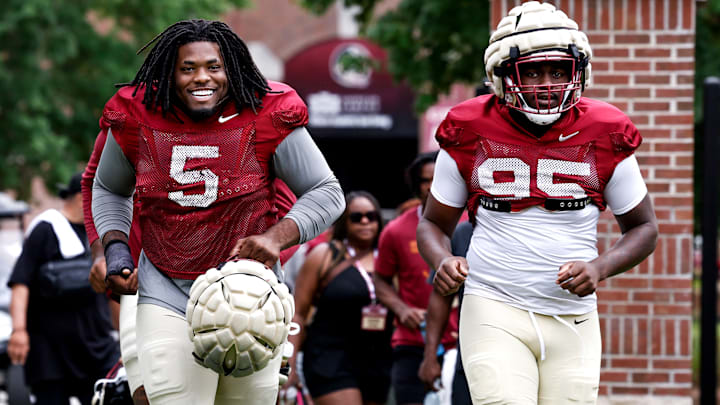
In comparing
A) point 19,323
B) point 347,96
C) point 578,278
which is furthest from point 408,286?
point 347,96

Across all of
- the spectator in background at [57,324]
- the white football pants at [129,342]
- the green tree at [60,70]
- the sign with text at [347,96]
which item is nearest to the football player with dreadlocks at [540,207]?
the white football pants at [129,342]

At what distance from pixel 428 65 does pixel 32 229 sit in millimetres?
7091

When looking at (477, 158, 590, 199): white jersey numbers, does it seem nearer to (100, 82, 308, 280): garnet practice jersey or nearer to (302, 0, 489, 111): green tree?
(100, 82, 308, 280): garnet practice jersey

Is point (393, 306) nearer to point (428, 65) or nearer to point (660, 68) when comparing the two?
point (660, 68)

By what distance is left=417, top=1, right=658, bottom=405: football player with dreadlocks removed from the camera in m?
4.34

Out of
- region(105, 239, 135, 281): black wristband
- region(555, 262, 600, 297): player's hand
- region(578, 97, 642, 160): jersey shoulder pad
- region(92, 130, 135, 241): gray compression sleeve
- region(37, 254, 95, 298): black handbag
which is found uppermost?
region(578, 97, 642, 160): jersey shoulder pad

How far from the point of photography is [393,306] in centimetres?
698

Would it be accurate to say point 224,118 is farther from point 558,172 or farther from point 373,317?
point 373,317

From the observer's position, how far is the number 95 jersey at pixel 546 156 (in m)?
4.39

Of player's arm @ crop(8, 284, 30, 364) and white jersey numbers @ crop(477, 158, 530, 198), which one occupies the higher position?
white jersey numbers @ crop(477, 158, 530, 198)

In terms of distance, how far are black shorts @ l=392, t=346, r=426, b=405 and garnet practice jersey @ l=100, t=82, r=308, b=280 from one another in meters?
2.70

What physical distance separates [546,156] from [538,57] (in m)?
0.38

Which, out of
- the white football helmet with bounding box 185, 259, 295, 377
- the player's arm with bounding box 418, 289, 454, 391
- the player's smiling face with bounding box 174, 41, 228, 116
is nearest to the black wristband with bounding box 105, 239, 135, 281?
the white football helmet with bounding box 185, 259, 295, 377

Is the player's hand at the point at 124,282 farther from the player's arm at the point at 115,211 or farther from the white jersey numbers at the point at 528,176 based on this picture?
the white jersey numbers at the point at 528,176
